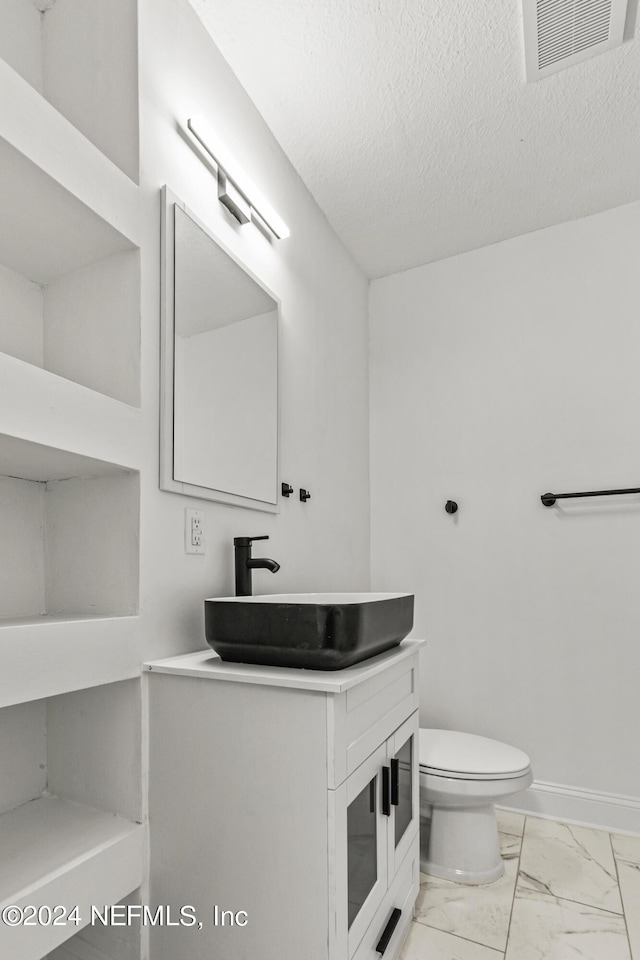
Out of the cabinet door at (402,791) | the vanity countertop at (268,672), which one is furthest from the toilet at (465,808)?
the vanity countertop at (268,672)

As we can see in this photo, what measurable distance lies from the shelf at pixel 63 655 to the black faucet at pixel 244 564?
13.3 inches

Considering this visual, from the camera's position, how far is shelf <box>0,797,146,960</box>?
0.95 meters

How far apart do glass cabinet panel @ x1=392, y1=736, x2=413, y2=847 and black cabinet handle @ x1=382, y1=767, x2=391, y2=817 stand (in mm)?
52

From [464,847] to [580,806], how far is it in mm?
661

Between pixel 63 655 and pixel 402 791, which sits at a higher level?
pixel 63 655

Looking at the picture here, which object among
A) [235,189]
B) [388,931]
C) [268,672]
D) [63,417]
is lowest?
[388,931]

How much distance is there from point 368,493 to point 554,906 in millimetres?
1627

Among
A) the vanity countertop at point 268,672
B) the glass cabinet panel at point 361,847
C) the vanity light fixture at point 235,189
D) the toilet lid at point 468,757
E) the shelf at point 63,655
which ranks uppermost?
the vanity light fixture at point 235,189

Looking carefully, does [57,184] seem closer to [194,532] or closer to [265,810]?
[194,532]

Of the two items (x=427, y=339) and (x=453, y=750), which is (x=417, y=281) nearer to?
(x=427, y=339)

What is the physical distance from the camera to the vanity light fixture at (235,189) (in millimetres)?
1495

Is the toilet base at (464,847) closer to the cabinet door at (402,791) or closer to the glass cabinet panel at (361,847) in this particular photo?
the cabinet door at (402,791)

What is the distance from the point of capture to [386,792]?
1348mm

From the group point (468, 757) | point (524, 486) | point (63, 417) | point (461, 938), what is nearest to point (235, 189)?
point (63, 417)
